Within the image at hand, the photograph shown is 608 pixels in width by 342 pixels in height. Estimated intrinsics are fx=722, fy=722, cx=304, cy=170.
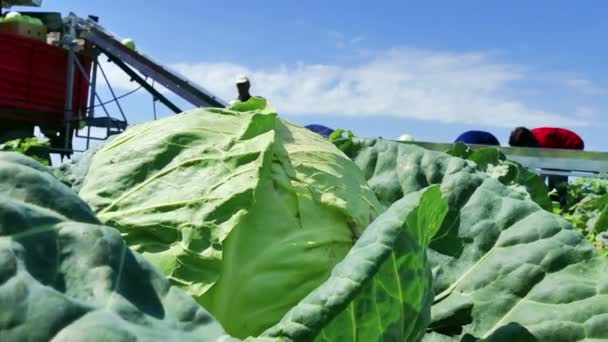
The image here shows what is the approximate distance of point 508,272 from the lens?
131 cm

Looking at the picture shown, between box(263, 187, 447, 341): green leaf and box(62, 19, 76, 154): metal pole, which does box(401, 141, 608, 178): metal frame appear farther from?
box(62, 19, 76, 154): metal pole

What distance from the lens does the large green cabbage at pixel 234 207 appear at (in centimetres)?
121

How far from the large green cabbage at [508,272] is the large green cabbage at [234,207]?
0.19 m

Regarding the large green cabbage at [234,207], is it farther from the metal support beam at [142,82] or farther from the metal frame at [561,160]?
the metal support beam at [142,82]

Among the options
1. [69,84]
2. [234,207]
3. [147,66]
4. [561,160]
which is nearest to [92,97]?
[69,84]

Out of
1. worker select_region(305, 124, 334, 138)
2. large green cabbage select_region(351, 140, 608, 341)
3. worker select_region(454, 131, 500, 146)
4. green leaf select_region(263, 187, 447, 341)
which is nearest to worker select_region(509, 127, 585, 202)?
worker select_region(454, 131, 500, 146)

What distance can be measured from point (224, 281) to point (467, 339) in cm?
42

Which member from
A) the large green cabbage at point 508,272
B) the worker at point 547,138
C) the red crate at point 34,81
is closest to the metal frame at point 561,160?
the worker at point 547,138

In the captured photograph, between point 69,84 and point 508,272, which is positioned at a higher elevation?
point 508,272

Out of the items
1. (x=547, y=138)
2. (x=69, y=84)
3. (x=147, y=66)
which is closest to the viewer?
(x=547, y=138)

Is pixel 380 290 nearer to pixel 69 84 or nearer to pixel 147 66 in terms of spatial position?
pixel 147 66

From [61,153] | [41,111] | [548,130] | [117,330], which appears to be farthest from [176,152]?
[41,111]

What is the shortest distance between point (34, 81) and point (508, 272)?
12361 mm

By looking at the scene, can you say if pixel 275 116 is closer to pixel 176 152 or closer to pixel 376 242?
pixel 176 152
